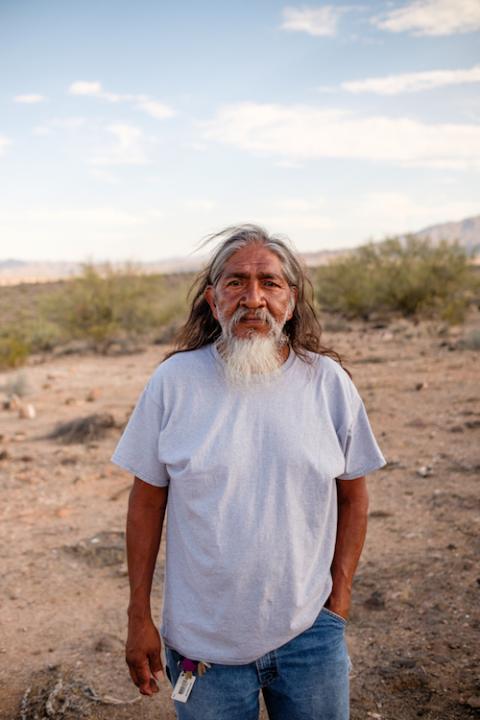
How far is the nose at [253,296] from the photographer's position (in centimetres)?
209

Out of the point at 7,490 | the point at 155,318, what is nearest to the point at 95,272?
the point at 155,318

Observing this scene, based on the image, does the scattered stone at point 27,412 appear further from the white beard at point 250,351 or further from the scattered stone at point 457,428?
the white beard at point 250,351

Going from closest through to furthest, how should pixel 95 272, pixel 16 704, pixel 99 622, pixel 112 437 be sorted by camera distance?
1. pixel 16 704
2. pixel 99 622
3. pixel 112 437
4. pixel 95 272

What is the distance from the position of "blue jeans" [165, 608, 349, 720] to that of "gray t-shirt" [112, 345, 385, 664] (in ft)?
0.16

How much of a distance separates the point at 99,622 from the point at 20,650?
50cm

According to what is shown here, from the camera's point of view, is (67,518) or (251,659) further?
(67,518)

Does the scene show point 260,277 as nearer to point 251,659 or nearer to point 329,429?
point 329,429

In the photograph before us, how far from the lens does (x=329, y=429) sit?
6.62 feet

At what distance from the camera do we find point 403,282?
22266 mm

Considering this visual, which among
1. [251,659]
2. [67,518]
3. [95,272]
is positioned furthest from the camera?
[95,272]

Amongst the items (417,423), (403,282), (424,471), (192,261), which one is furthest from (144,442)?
(192,261)

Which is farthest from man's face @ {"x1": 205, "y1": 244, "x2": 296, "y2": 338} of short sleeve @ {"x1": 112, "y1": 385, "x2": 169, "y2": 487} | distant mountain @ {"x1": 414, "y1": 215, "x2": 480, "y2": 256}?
distant mountain @ {"x1": 414, "y1": 215, "x2": 480, "y2": 256}

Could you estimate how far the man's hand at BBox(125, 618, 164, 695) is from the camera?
2.05m

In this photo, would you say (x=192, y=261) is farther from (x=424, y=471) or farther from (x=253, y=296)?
(x=253, y=296)
